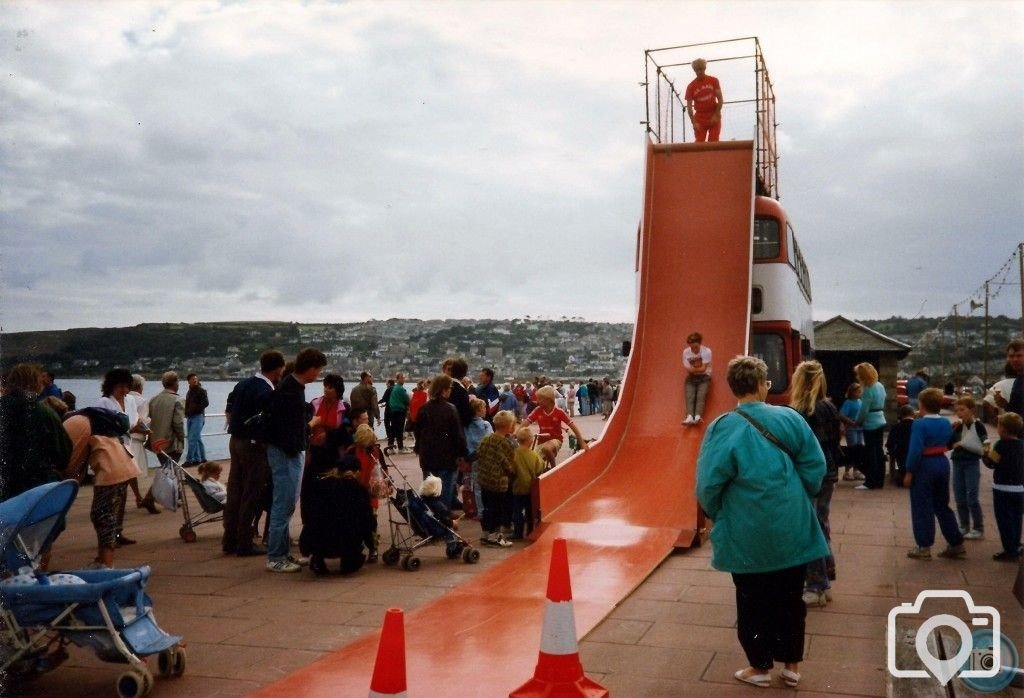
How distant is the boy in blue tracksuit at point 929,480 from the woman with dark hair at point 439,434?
4210mm

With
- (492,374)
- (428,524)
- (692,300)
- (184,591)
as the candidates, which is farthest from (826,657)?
(692,300)

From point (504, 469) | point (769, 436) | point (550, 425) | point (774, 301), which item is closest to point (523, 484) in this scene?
point (504, 469)

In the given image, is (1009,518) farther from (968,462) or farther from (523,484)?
(523,484)

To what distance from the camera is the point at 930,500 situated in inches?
A: 309

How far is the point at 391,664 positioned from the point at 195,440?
566 inches

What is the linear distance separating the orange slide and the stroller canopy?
1.50 m

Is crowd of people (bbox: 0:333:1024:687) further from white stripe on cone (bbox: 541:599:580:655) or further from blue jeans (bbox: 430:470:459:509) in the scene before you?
white stripe on cone (bbox: 541:599:580:655)

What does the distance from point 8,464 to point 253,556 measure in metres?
3.00

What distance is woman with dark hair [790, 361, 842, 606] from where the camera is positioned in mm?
6406

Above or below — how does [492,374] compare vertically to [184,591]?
above

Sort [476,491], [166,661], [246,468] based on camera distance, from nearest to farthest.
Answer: [166,661] < [246,468] < [476,491]

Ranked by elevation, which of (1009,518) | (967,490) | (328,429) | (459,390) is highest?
(459,390)

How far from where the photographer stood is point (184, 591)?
6.96 m

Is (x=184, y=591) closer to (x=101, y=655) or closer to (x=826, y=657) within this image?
(x=101, y=655)
